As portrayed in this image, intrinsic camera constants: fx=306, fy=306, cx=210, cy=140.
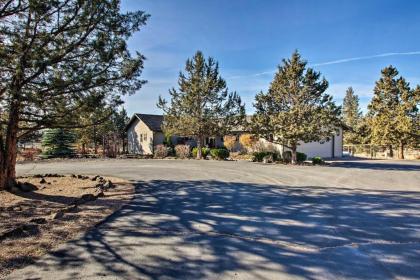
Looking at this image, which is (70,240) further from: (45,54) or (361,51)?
(361,51)

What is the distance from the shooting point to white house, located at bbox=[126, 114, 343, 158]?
1081 inches

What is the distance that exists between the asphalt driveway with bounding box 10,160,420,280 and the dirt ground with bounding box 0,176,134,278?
351mm

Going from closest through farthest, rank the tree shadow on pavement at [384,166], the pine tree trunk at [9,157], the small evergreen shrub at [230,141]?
1. the pine tree trunk at [9,157]
2. the tree shadow on pavement at [384,166]
3. the small evergreen shrub at [230,141]

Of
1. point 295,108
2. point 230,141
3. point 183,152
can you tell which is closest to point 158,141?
point 183,152

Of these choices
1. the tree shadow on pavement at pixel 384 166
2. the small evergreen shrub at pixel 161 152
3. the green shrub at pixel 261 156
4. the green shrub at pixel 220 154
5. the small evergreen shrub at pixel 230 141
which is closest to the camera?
the tree shadow on pavement at pixel 384 166

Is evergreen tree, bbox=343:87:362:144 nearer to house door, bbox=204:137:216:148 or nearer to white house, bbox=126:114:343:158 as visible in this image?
white house, bbox=126:114:343:158

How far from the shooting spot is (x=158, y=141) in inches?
1272

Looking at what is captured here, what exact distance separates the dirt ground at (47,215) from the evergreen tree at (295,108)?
40.0 feet

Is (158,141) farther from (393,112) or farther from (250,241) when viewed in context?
(250,241)

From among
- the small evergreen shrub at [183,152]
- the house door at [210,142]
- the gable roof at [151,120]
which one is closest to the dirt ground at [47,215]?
the small evergreen shrub at [183,152]

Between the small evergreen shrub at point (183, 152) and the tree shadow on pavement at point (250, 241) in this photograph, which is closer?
the tree shadow on pavement at point (250, 241)

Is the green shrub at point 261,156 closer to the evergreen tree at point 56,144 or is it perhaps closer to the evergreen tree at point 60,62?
the evergreen tree at point 60,62

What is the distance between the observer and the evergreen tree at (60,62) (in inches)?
323

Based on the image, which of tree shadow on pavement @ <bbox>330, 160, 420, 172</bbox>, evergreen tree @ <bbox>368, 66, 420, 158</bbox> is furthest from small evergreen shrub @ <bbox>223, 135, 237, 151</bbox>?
evergreen tree @ <bbox>368, 66, 420, 158</bbox>
